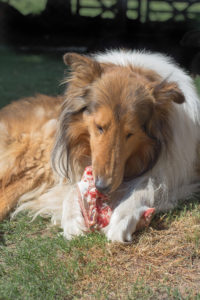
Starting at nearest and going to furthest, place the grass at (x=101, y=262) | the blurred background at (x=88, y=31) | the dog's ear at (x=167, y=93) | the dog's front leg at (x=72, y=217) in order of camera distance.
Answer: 1. the grass at (x=101, y=262)
2. the dog's ear at (x=167, y=93)
3. the dog's front leg at (x=72, y=217)
4. the blurred background at (x=88, y=31)

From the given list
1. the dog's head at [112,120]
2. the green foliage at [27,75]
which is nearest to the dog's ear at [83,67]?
the dog's head at [112,120]

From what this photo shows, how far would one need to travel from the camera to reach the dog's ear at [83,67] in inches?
140

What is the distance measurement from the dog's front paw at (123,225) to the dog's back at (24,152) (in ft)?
3.08

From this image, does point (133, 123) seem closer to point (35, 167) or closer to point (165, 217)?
point (165, 217)

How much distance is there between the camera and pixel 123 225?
11.1ft

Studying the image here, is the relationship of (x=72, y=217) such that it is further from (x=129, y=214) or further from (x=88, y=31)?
(x=88, y=31)

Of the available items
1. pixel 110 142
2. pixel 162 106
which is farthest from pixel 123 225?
pixel 162 106

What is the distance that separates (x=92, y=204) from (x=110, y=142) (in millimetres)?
683

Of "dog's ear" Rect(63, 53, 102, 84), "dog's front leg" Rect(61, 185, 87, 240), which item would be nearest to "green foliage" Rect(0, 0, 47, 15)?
"dog's ear" Rect(63, 53, 102, 84)

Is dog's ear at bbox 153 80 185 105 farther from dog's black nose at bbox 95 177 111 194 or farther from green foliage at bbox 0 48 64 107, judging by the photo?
green foliage at bbox 0 48 64 107

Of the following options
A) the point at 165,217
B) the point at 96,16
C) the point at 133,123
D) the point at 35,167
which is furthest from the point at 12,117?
the point at 96,16

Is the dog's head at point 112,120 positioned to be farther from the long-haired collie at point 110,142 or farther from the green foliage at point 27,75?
the green foliage at point 27,75

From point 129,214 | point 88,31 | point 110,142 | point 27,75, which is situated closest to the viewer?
point 110,142

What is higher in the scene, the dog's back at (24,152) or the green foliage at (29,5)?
the green foliage at (29,5)
